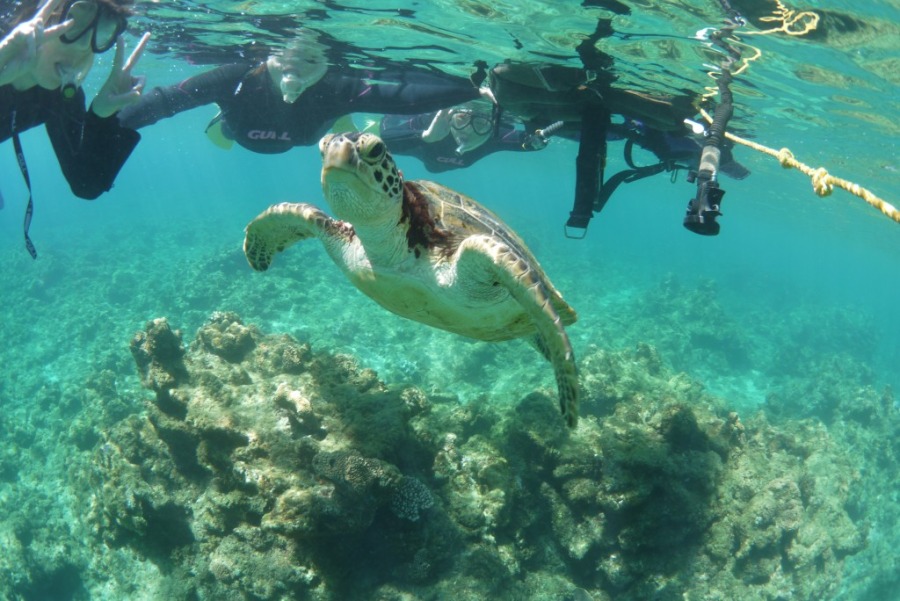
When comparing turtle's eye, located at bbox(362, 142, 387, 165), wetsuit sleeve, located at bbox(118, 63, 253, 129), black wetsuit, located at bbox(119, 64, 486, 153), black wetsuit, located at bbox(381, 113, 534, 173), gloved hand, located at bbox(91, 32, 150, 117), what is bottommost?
black wetsuit, located at bbox(381, 113, 534, 173)

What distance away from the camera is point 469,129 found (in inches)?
330

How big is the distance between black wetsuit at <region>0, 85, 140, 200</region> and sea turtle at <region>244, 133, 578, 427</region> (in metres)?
1.58

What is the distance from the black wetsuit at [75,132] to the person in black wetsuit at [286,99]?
86.1 inches

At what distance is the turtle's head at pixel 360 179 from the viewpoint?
2.46 meters

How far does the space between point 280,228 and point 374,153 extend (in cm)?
201

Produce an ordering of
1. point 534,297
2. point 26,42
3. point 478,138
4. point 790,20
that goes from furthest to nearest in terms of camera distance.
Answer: point 478,138
point 790,20
point 26,42
point 534,297

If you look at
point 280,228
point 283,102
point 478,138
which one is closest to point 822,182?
point 280,228

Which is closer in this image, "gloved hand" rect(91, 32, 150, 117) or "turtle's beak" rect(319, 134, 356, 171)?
"turtle's beak" rect(319, 134, 356, 171)

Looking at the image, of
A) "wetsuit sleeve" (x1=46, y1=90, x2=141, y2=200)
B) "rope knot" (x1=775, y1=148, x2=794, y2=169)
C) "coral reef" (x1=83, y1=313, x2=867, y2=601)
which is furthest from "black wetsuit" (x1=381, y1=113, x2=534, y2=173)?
"rope knot" (x1=775, y1=148, x2=794, y2=169)

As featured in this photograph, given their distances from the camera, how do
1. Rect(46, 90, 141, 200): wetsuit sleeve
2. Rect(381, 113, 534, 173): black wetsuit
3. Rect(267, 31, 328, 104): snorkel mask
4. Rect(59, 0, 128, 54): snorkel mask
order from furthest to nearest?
Rect(381, 113, 534, 173): black wetsuit
Rect(267, 31, 328, 104): snorkel mask
Rect(46, 90, 141, 200): wetsuit sleeve
Rect(59, 0, 128, 54): snorkel mask

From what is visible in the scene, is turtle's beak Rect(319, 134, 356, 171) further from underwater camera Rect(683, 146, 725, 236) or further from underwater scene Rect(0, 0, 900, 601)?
underwater camera Rect(683, 146, 725, 236)

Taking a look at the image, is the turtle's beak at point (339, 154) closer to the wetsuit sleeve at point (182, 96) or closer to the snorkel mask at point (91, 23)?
the snorkel mask at point (91, 23)

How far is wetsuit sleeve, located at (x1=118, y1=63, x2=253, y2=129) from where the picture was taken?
570cm

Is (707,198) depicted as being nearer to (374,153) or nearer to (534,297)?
(534,297)
